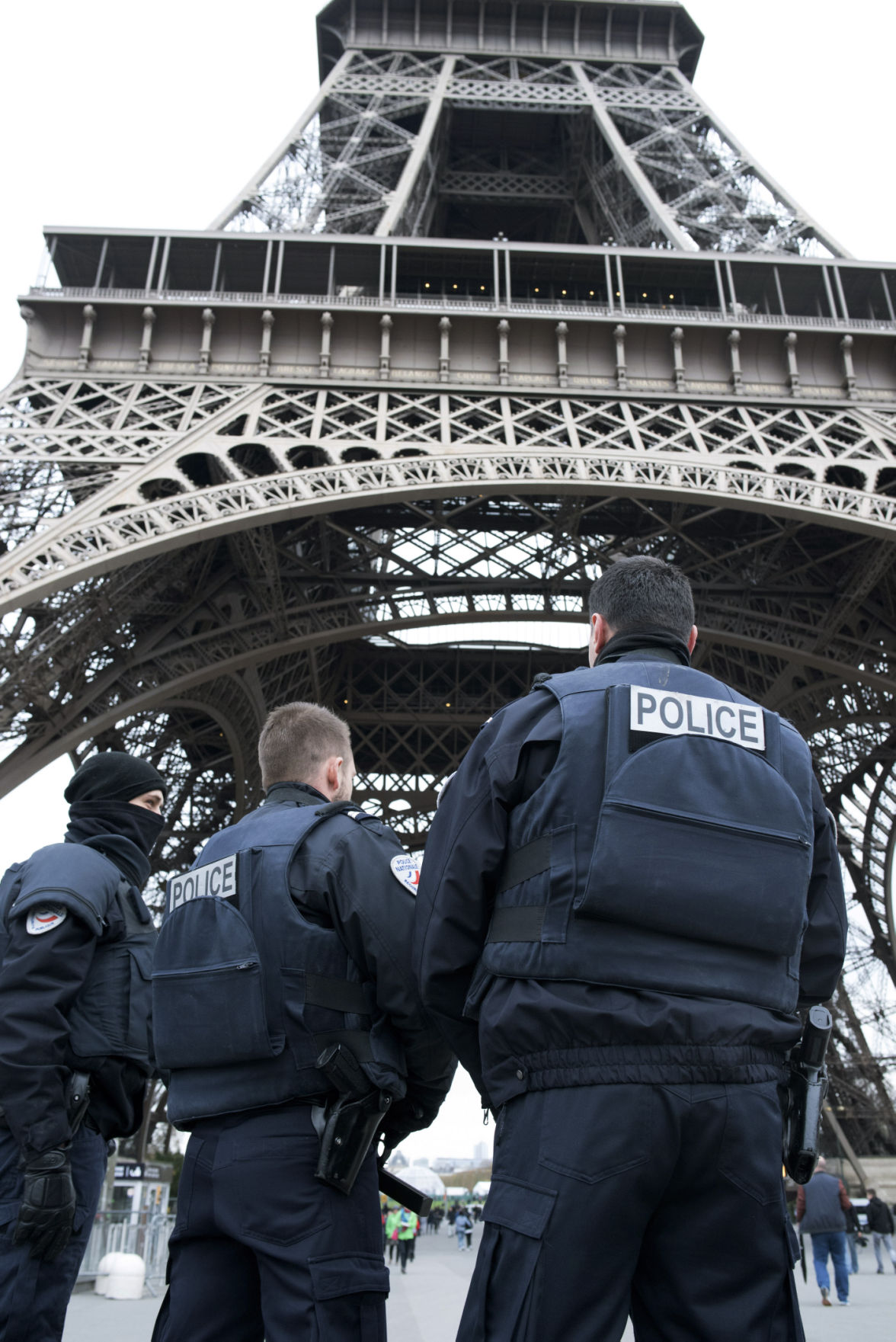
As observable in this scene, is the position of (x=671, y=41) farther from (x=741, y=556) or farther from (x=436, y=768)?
(x=436, y=768)

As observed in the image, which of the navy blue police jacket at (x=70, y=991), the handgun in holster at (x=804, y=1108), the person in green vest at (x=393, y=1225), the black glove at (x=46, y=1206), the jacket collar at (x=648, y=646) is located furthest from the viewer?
the person in green vest at (x=393, y=1225)

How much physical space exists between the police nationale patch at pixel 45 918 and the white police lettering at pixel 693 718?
2.04m

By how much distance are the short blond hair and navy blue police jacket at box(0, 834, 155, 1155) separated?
715 millimetres

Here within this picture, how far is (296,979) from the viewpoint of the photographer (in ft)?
8.41

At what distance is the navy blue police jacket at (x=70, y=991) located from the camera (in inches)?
Answer: 119

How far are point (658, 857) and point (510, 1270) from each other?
2.38 feet

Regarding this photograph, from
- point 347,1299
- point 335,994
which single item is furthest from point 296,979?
point 347,1299

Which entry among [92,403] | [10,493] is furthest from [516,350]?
[10,493]

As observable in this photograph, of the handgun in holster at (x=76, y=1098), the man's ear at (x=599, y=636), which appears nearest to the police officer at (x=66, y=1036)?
the handgun in holster at (x=76, y=1098)

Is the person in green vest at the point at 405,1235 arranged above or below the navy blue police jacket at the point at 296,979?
below

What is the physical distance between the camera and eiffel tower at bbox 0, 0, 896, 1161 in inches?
551

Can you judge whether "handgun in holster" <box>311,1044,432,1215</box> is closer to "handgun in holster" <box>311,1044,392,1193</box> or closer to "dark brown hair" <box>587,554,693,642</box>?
"handgun in holster" <box>311,1044,392,1193</box>

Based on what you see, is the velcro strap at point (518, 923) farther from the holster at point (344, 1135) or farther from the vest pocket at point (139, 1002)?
the vest pocket at point (139, 1002)

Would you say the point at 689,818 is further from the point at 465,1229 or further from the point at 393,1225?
the point at 465,1229
